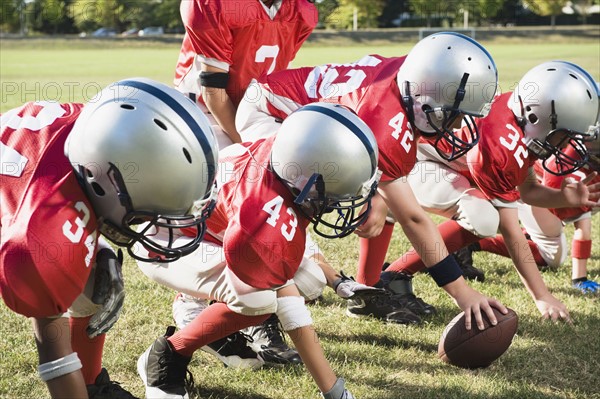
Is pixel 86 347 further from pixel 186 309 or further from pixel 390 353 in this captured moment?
pixel 390 353

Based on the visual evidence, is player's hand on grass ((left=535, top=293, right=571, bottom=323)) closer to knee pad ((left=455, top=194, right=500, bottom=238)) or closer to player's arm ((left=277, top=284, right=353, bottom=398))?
knee pad ((left=455, top=194, right=500, bottom=238))

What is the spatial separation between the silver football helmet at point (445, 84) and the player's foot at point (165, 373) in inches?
55.2

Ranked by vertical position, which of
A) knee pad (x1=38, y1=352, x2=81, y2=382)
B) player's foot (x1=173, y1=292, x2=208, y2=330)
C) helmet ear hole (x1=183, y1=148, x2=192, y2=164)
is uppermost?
helmet ear hole (x1=183, y1=148, x2=192, y2=164)

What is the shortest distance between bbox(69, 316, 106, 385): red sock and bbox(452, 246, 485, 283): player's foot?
8.03ft

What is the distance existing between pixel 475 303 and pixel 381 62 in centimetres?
122

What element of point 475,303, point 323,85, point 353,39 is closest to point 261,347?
point 475,303

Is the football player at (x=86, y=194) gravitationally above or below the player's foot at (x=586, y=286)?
above

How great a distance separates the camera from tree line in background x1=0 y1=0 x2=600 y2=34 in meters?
34.0

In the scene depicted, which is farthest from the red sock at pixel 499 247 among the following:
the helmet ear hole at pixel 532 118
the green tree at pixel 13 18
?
the green tree at pixel 13 18

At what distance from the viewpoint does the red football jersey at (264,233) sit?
2621mm

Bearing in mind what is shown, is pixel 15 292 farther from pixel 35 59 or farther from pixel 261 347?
pixel 35 59

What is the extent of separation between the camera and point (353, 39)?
2986 centimetres

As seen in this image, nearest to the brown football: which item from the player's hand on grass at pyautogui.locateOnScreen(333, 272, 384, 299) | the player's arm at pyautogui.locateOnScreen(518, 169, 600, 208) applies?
the player's hand on grass at pyautogui.locateOnScreen(333, 272, 384, 299)

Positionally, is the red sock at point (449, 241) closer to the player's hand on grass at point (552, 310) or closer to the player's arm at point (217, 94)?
the player's hand on grass at point (552, 310)
